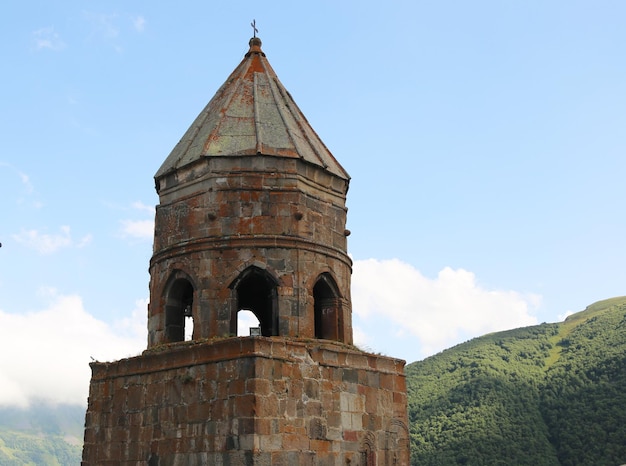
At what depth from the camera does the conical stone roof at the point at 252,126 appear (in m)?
10.9

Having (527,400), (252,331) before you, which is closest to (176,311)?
(252,331)

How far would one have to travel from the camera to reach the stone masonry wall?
28.9ft

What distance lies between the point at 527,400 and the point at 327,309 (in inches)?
1437

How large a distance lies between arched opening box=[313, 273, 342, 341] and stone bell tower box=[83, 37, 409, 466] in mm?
17

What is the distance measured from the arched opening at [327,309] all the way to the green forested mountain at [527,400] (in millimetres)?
27992

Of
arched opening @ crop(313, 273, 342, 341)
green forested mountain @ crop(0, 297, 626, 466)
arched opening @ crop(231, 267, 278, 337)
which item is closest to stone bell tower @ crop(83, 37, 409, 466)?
arched opening @ crop(313, 273, 342, 341)

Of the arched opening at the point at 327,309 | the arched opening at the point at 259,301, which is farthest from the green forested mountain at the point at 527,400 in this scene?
the arched opening at the point at 327,309

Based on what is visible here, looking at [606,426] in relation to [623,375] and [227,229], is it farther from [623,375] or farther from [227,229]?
[227,229]

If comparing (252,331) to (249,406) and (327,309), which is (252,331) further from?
(249,406)

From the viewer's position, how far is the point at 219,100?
12.1 meters

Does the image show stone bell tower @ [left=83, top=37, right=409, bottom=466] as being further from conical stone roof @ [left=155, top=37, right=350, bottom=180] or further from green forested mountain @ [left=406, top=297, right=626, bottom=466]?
green forested mountain @ [left=406, top=297, right=626, bottom=466]

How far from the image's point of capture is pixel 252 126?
36.9ft

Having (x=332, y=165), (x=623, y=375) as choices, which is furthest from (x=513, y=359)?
(x=332, y=165)

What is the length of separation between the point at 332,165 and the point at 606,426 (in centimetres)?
3142
